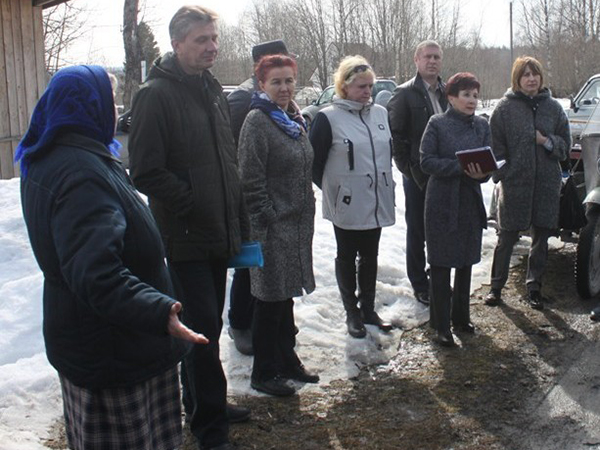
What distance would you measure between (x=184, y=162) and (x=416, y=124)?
275 centimetres

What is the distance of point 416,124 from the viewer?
18.5 feet

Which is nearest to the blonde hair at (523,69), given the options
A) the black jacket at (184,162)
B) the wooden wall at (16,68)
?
the black jacket at (184,162)

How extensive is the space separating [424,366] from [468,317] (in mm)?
779

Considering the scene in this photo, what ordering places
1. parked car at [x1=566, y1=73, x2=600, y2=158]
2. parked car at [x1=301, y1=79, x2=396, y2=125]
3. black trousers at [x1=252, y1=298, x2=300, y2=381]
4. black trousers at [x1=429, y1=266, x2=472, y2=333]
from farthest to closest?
1. parked car at [x1=301, y1=79, x2=396, y2=125]
2. parked car at [x1=566, y1=73, x2=600, y2=158]
3. black trousers at [x1=429, y1=266, x2=472, y2=333]
4. black trousers at [x1=252, y1=298, x2=300, y2=381]

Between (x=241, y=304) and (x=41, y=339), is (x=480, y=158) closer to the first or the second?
(x=241, y=304)

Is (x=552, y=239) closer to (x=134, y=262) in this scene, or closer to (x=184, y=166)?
(x=184, y=166)

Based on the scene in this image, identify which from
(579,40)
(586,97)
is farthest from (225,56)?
(586,97)

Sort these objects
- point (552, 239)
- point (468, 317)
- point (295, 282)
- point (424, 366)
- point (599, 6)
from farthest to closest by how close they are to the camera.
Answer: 1. point (599, 6)
2. point (552, 239)
3. point (468, 317)
4. point (424, 366)
5. point (295, 282)

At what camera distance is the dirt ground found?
367 centimetres

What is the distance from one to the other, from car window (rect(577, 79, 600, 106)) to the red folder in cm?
642

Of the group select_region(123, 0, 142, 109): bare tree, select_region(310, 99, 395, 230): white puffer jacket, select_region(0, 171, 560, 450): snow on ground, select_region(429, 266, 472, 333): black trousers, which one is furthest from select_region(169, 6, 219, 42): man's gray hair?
select_region(123, 0, 142, 109): bare tree

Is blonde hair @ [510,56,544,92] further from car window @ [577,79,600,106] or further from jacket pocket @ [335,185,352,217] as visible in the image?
car window @ [577,79,600,106]

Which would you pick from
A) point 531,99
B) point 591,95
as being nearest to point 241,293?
point 531,99

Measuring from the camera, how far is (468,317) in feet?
Result: 17.2
